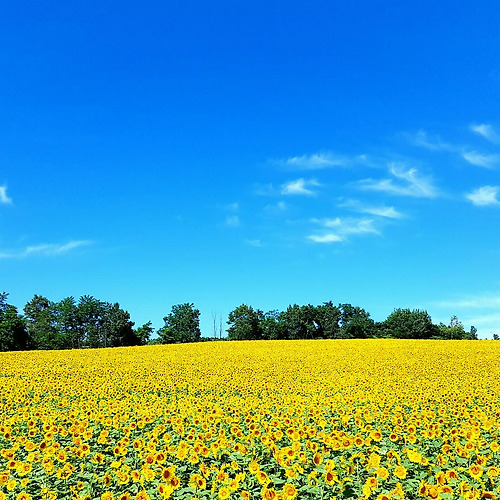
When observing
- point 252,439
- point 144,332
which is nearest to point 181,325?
point 144,332

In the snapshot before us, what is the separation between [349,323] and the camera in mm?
103562

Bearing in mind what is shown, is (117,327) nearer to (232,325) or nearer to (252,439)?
(232,325)

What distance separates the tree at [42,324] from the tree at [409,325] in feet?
217

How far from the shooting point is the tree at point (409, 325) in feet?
314

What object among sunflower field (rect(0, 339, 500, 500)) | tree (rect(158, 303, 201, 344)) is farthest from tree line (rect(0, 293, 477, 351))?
sunflower field (rect(0, 339, 500, 500))

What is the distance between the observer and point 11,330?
74812mm

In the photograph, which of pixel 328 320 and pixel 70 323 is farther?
pixel 328 320

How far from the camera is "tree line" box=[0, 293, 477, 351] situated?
95.2m

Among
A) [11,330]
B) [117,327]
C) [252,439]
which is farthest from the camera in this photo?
[117,327]

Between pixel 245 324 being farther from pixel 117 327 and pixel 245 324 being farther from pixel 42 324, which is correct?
pixel 42 324

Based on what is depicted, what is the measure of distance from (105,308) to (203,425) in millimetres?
93826

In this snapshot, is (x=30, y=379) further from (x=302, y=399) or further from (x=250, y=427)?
(x=250, y=427)

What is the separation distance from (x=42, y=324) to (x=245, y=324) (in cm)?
4337

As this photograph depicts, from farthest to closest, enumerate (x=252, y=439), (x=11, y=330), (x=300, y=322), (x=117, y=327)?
(x=300, y=322) → (x=117, y=327) → (x=11, y=330) → (x=252, y=439)
